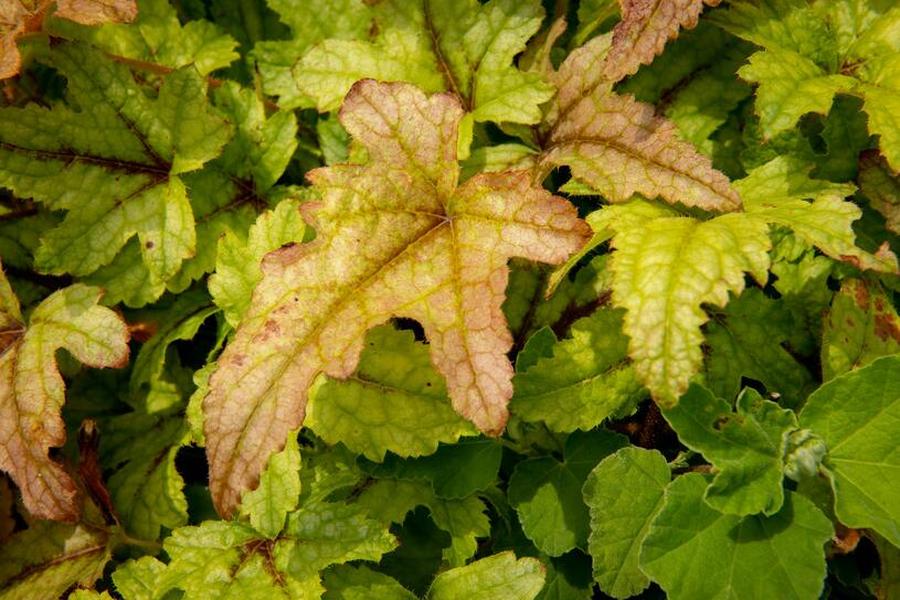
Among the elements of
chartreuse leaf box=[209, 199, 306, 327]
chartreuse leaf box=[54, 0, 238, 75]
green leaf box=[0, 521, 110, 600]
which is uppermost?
chartreuse leaf box=[54, 0, 238, 75]

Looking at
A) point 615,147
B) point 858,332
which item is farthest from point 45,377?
point 858,332

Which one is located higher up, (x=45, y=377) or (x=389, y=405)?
(x=45, y=377)

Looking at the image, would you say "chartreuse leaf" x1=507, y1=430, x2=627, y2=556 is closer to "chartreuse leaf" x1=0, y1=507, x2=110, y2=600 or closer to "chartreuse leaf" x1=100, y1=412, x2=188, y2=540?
"chartreuse leaf" x1=100, y1=412, x2=188, y2=540

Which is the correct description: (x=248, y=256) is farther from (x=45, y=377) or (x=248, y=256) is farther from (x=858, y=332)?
(x=858, y=332)

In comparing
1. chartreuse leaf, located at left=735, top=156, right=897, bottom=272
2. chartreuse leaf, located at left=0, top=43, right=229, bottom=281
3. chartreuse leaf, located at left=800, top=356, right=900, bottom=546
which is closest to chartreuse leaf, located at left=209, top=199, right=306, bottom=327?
chartreuse leaf, located at left=0, top=43, right=229, bottom=281

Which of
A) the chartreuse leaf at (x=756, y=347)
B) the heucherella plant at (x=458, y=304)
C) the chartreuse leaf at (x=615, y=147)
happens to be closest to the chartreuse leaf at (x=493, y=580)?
the heucherella plant at (x=458, y=304)

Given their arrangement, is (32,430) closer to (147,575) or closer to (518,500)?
(147,575)

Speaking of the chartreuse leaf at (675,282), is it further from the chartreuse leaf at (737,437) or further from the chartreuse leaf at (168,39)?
the chartreuse leaf at (168,39)
